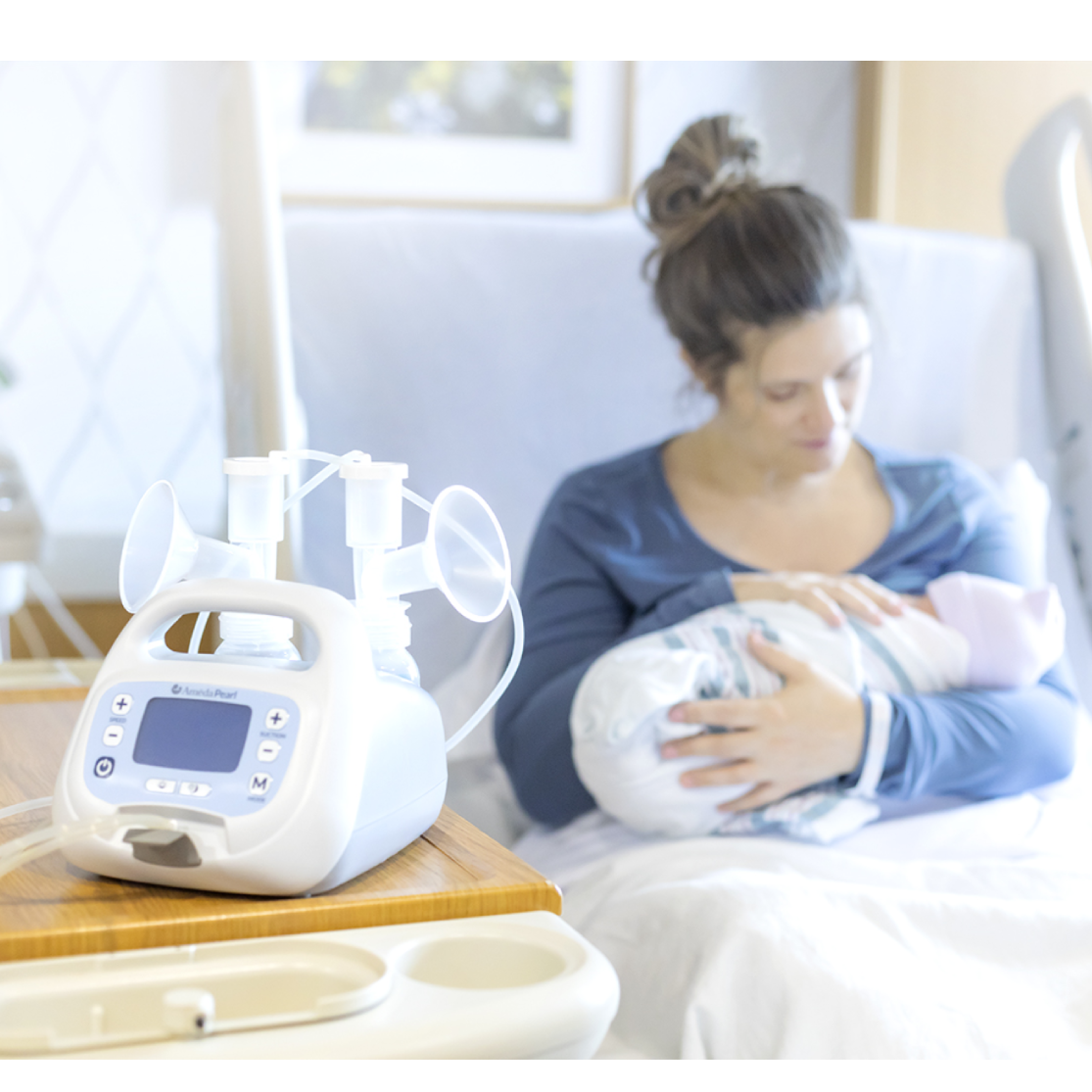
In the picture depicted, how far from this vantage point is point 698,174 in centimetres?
132

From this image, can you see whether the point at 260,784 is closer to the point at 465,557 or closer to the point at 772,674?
the point at 465,557

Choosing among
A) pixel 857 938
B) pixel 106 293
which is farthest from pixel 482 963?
pixel 106 293

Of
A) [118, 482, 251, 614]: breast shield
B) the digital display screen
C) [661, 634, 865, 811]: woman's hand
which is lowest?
[661, 634, 865, 811]: woman's hand

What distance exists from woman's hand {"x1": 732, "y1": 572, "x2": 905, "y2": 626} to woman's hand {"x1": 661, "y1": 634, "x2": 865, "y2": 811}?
8 cm

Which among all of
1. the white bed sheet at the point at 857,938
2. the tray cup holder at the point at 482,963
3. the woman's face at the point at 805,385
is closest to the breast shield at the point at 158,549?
the tray cup holder at the point at 482,963

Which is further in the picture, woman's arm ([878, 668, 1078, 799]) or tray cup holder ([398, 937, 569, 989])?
woman's arm ([878, 668, 1078, 799])

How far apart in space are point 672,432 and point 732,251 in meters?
0.36

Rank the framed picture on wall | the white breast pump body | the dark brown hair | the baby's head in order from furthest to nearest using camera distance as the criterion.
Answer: the framed picture on wall, the dark brown hair, the baby's head, the white breast pump body

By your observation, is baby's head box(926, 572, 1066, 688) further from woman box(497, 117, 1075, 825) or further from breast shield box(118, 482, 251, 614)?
breast shield box(118, 482, 251, 614)

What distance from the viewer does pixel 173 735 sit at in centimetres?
52

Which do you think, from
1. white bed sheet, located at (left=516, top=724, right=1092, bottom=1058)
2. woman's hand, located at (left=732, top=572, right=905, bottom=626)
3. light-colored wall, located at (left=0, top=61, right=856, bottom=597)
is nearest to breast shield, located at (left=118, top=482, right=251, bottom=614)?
white bed sheet, located at (left=516, top=724, right=1092, bottom=1058)

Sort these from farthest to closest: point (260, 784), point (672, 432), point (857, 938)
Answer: point (672, 432) < point (857, 938) < point (260, 784)

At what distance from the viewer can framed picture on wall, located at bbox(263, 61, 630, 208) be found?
1.78 meters

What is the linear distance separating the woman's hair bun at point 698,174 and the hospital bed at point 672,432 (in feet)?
0.63
